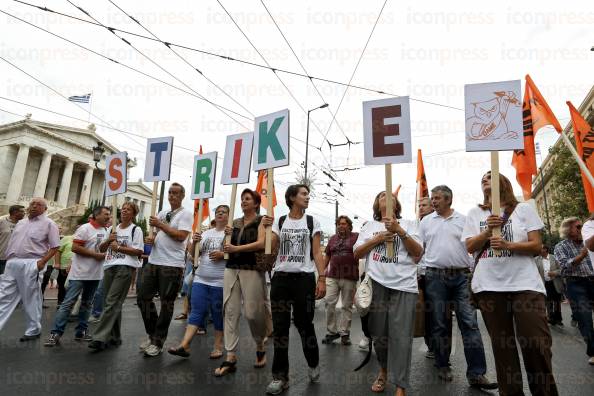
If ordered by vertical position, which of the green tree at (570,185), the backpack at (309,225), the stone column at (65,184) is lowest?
the backpack at (309,225)

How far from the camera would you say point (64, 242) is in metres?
8.82

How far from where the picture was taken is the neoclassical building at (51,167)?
169ft

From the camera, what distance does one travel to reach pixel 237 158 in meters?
5.45

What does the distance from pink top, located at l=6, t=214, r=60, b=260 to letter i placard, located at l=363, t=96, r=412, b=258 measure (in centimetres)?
517

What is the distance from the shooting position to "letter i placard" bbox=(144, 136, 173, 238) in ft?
19.2

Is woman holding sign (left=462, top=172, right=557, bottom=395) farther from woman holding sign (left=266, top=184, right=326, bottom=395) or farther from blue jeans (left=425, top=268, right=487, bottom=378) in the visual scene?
woman holding sign (left=266, top=184, right=326, bottom=395)

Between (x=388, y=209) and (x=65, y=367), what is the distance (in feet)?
13.1

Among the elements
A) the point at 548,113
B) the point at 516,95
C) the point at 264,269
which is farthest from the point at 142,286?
the point at 548,113

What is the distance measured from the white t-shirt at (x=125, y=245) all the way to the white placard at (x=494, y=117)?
184 inches

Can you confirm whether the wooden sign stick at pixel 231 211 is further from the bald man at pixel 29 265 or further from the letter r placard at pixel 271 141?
the bald man at pixel 29 265

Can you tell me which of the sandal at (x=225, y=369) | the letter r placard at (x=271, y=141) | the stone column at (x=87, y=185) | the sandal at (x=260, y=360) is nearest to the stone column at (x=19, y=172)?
the stone column at (x=87, y=185)

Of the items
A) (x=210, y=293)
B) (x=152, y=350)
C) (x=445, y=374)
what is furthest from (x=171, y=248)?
(x=445, y=374)

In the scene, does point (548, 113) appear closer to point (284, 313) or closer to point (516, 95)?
point (516, 95)

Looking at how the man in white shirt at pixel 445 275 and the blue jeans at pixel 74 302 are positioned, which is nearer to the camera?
the man in white shirt at pixel 445 275
